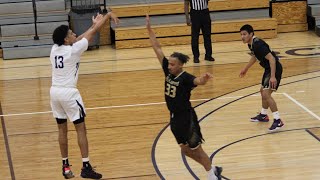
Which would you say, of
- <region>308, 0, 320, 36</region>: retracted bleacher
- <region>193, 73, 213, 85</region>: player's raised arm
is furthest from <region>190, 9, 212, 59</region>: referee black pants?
<region>193, 73, 213, 85</region>: player's raised arm

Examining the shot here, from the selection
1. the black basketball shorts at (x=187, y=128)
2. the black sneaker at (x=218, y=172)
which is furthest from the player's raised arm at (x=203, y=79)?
the black sneaker at (x=218, y=172)

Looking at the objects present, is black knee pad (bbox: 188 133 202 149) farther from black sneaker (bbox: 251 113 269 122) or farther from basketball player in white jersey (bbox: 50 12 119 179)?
black sneaker (bbox: 251 113 269 122)

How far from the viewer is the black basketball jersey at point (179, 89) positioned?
720cm

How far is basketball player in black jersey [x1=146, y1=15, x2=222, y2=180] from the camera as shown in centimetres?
720

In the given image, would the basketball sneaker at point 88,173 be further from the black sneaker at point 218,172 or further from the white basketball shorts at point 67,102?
the black sneaker at point 218,172

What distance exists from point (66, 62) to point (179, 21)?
943 centimetres

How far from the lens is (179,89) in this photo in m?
7.23

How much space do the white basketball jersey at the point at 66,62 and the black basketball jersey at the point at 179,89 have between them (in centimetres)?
114

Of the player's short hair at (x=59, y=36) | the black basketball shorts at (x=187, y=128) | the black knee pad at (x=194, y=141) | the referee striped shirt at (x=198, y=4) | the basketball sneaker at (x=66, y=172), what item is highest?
the player's short hair at (x=59, y=36)

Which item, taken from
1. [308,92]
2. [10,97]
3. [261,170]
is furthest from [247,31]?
[10,97]

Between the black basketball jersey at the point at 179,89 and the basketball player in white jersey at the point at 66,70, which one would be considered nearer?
the black basketball jersey at the point at 179,89

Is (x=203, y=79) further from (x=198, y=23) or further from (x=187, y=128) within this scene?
(x=198, y=23)

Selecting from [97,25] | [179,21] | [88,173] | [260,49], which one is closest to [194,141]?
[88,173]

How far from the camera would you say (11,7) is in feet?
56.3
